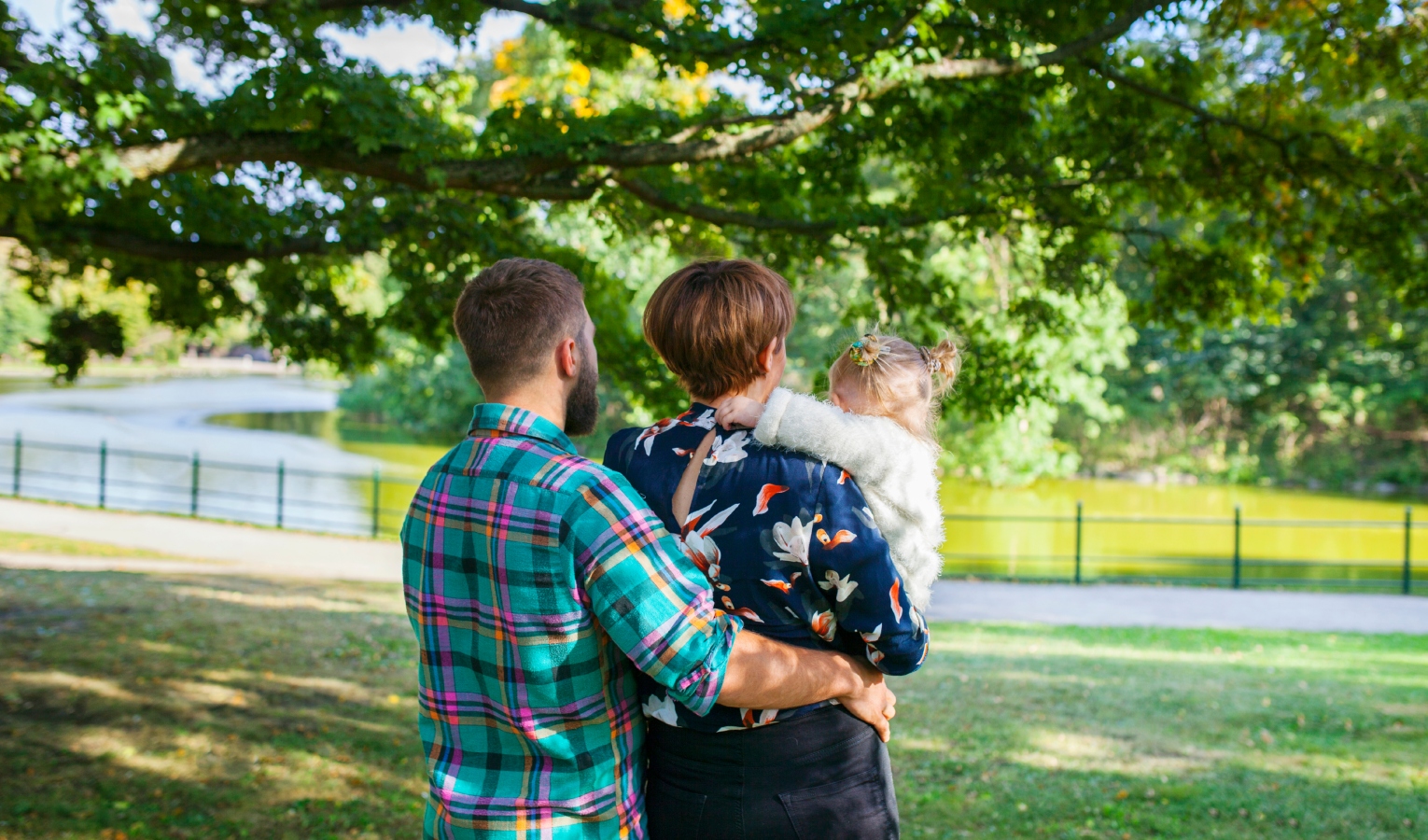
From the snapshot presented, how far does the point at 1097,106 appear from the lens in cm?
628

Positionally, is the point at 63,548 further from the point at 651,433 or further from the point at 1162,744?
the point at 651,433

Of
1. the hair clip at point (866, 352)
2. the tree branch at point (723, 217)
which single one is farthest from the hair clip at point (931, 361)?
the tree branch at point (723, 217)

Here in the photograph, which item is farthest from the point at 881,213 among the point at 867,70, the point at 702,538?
the point at 702,538

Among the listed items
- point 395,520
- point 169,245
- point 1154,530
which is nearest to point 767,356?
point 169,245

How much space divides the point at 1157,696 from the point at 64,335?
315 inches

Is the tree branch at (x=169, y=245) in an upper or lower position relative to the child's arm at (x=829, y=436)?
upper

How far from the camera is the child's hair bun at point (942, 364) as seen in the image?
6.90ft

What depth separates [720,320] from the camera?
186 centimetres

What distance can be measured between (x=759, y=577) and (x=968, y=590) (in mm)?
12274

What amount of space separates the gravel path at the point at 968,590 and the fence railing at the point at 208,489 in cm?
142

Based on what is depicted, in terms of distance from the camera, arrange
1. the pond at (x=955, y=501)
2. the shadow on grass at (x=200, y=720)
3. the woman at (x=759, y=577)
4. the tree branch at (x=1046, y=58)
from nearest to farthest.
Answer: the woman at (x=759, y=577), the shadow on grass at (x=200, y=720), the tree branch at (x=1046, y=58), the pond at (x=955, y=501)

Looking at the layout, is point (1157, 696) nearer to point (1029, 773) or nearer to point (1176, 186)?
point (1029, 773)

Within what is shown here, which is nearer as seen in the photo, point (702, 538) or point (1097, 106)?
point (702, 538)

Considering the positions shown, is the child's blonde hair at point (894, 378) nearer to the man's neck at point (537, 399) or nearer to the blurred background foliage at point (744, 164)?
the man's neck at point (537, 399)
